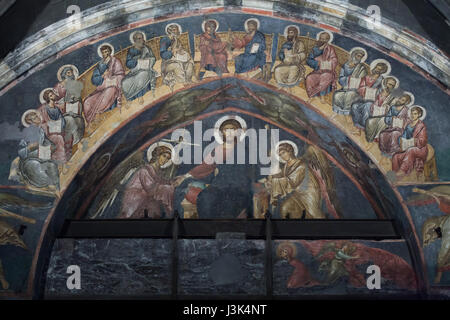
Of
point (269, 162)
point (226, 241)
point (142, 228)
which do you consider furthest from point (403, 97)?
point (142, 228)

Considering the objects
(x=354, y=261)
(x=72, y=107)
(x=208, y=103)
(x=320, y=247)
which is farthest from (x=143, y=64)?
(x=354, y=261)

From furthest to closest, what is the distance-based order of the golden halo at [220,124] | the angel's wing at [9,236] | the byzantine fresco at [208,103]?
the golden halo at [220,124], the byzantine fresco at [208,103], the angel's wing at [9,236]

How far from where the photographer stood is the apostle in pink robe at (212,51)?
13.8 metres

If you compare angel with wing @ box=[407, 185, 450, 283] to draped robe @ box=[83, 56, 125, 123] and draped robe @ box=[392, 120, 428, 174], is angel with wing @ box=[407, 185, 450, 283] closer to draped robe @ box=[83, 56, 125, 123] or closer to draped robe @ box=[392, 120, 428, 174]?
draped robe @ box=[392, 120, 428, 174]

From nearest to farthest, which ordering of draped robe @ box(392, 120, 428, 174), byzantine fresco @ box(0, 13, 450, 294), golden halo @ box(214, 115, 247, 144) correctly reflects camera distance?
1. byzantine fresco @ box(0, 13, 450, 294)
2. draped robe @ box(392, 120, 428, 174)
3. golden halo @ box(214, 115, 247, 144)

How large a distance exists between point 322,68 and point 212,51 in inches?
67.7

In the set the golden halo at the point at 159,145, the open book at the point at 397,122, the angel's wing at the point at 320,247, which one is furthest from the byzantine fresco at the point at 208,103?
the angel's wing at the point at 320,247

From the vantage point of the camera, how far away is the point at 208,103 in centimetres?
1488

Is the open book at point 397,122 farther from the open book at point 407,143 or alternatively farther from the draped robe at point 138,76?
the draped robe at point 138,76

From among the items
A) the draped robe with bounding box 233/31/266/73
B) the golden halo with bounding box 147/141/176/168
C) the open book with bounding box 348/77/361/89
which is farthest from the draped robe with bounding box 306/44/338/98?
the golden halo with bounding box 147/141/176/168

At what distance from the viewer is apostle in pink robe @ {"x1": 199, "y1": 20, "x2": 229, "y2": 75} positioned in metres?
13.8

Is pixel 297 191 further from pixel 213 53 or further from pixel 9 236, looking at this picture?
pixel 9 236

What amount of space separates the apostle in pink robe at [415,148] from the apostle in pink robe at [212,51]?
117 inches

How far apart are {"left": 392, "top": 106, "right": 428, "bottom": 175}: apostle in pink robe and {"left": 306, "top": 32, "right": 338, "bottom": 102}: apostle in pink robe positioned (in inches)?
51.6
